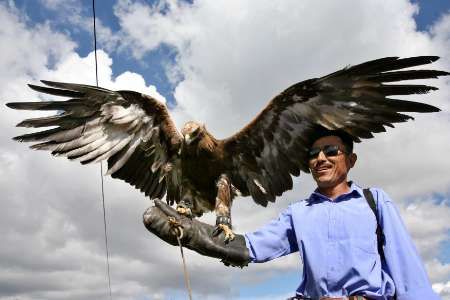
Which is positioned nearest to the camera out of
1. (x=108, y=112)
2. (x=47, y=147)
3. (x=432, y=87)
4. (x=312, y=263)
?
(x=312, y=263)

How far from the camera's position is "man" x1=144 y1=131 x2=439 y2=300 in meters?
3.42

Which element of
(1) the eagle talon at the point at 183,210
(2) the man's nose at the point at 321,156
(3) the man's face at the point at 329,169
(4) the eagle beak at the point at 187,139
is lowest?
(3) the man's face at the point at 329,169

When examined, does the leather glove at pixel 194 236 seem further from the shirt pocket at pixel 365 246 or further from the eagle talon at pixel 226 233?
the shirt pocket at pixel 365 246

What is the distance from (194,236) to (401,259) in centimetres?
162

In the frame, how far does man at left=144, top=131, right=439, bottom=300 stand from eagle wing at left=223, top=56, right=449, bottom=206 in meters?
1.05

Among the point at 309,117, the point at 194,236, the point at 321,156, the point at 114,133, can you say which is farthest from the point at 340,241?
the point at 114,133

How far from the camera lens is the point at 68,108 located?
643 centimetres

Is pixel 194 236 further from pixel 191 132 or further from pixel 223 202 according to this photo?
pixel 191 132

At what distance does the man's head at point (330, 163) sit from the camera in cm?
396

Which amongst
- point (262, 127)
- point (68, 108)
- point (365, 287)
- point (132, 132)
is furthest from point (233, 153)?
point (365, 287)

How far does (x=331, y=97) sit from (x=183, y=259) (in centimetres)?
286

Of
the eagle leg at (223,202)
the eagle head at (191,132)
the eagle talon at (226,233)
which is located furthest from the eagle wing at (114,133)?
the eagle talon at (226,233)

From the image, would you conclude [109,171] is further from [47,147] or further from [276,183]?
[276,183]

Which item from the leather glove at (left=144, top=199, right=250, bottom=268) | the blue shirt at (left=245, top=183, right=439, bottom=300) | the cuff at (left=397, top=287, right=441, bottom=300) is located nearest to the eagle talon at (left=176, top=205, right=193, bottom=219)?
the leather glove at (left=144, top=199, right=250, bottom=268)
